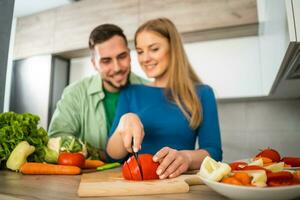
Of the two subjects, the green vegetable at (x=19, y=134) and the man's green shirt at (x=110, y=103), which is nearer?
the green vegetable at (x=19, y=134)

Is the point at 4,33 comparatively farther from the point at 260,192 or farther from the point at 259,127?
the point at 259,127

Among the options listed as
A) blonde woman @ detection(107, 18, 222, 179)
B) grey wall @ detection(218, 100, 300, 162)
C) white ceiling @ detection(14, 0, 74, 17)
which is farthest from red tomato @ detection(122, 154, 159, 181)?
white ceiling @ detection(14, 0, 74, 17)

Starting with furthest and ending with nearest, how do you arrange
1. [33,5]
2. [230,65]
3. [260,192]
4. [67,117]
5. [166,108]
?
1. [33,5]
2. [230,65]
3. [67,117]
4. [166,108]
5. [260,192]

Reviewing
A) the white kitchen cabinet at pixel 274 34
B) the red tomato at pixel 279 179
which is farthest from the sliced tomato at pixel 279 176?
the white kitchen cabinet at pixel 274 34

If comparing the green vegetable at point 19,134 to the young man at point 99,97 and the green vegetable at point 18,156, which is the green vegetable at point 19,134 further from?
the young man at point 99,97

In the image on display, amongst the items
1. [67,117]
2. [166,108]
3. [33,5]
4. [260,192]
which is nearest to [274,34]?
[166,108]

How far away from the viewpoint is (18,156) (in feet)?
2.49

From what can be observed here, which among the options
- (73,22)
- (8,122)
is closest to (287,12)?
(8,122)

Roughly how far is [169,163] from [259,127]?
52.5 inches

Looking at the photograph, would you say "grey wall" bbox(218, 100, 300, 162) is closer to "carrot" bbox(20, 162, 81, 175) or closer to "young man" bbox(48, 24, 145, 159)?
"young man" bbox(48, 24, 145, 159)

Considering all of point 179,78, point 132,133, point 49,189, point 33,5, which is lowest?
point 49,189

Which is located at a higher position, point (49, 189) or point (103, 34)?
point (103, 34)

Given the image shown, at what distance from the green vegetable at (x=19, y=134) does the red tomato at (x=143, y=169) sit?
1.25 ft

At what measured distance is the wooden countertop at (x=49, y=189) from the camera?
1.50 feet
